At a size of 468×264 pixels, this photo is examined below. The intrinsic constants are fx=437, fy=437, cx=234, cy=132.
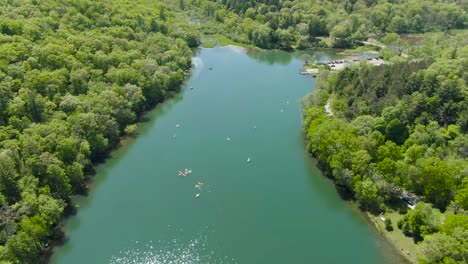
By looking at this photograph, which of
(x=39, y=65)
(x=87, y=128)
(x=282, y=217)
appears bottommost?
(x=282, y=217)

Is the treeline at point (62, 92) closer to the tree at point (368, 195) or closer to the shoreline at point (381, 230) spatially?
the shoreline at point (381, 230)

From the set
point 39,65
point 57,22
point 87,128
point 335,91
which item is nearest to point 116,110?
point 87,128

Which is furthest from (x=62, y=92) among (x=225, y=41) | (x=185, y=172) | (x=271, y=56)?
(x=225, y=41)

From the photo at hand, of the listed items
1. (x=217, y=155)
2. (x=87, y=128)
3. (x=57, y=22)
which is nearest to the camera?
(x=87, y=128)

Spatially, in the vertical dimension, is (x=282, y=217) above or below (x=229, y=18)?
below

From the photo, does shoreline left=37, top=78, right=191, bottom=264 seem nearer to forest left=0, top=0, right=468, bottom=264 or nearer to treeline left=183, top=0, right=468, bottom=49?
forest left=0, top=0, right=468, bottom=264

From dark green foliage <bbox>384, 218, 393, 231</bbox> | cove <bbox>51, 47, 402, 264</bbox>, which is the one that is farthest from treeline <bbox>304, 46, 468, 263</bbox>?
cove <bbox>51, 47, 402, 264</bbox>

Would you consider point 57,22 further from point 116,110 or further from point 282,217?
point 282,217
